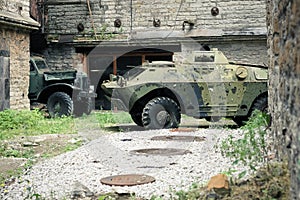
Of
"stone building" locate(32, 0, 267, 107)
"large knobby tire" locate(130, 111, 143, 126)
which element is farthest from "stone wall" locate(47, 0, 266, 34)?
"large knobby tire" locate(130, 111, 143, 126)

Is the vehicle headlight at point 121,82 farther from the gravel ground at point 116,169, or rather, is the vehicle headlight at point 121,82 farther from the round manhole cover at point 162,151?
the round manhole cover at point 162,151

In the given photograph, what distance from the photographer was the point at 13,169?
7.64 m

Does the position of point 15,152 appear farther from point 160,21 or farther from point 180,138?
point 160,21

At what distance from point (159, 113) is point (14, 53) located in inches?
202

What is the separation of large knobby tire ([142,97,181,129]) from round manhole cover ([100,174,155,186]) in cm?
511

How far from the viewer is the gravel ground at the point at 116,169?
6.16m

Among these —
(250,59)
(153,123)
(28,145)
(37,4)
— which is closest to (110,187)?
(28,145)

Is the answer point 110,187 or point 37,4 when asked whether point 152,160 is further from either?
point 37,4

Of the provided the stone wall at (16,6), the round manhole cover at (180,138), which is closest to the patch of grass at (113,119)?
the stone wall at (16,6)

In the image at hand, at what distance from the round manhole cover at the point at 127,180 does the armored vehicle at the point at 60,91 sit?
890 centimetres

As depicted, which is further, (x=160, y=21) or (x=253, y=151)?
(x=160, y=21)

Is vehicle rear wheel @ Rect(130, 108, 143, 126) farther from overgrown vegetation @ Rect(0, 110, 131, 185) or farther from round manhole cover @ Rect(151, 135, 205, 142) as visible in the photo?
round manhole cover @ Rect(151, 135, 205, 142)

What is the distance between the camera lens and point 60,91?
1598cm

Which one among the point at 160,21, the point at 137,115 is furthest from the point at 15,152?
the point at 160,21
